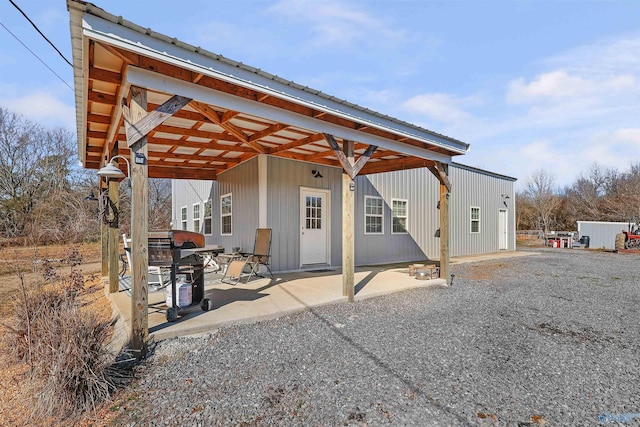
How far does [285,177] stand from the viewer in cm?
705

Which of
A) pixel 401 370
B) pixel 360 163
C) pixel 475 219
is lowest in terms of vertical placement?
pixel 401 370

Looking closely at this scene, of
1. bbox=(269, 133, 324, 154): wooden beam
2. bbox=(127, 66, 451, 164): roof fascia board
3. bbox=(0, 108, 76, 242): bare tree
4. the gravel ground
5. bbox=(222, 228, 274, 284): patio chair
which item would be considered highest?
bbox=(0, 108, 76, 242): bare tree

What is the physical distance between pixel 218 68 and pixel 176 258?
6.10ft

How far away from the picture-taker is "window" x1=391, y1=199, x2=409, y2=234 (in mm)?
9559

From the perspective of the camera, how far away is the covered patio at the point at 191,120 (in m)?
2.78

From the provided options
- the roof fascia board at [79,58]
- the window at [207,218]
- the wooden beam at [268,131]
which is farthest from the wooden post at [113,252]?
the window at [207,218]

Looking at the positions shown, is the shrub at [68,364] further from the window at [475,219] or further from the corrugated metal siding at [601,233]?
the corrugated metal siding at [601,233]

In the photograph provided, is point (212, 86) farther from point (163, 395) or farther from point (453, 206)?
point (453, 206)

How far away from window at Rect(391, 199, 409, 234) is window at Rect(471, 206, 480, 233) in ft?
12.8

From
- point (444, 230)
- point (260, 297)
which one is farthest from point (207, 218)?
point (444, 230)

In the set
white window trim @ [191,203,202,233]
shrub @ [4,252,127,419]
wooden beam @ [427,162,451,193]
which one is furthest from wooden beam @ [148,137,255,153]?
white window trim @ [191,203,202,233]

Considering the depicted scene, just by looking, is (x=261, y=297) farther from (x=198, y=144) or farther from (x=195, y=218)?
(x=195, y=218)

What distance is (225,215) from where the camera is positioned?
27.2 ft

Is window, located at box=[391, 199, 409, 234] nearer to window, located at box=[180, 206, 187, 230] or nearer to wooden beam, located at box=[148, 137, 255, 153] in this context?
wooden beam, located at box=[148, 137, 255, 153]
